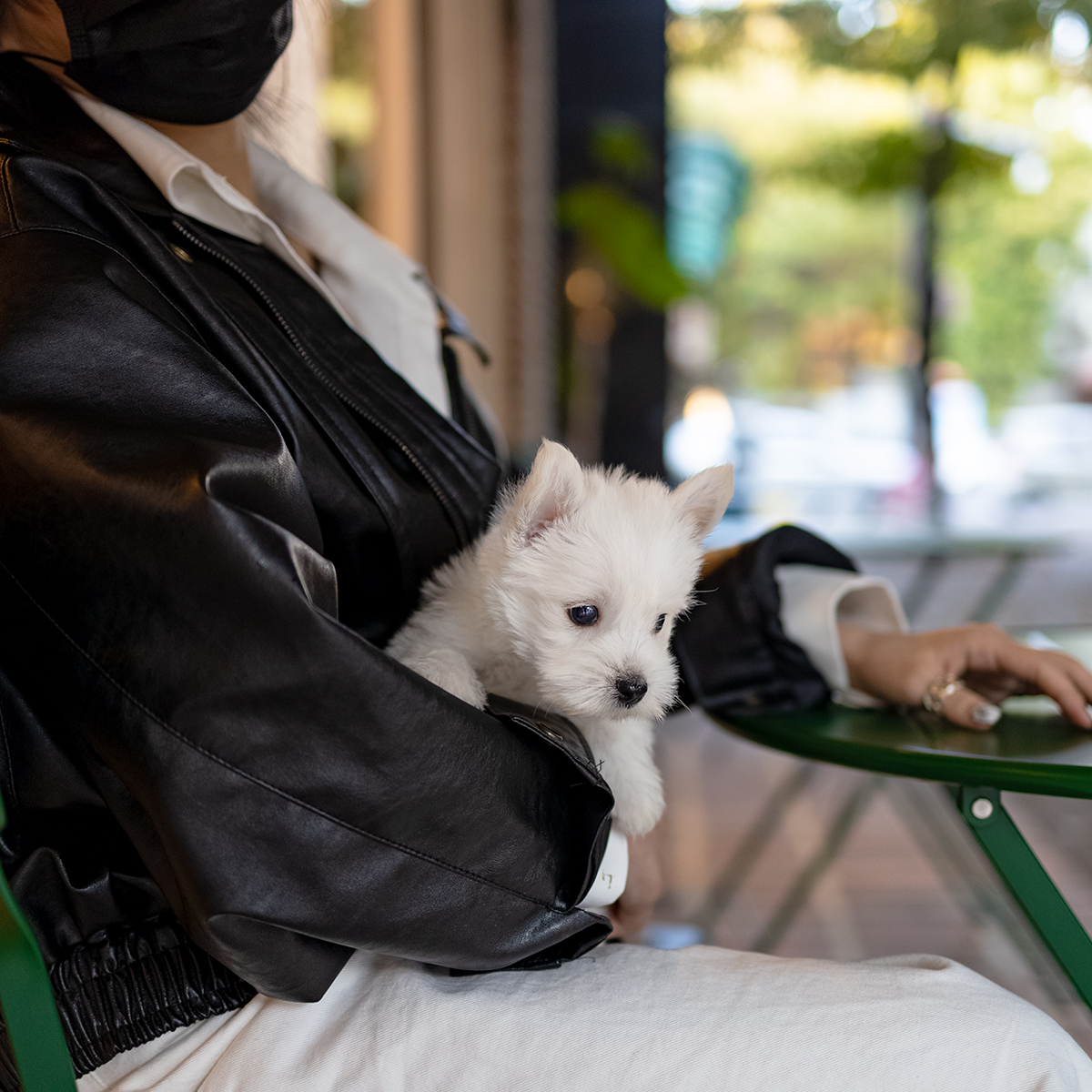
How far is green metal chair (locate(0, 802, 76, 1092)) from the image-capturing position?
53cm

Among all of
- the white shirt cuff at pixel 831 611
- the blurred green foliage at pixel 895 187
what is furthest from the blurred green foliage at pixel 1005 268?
the white shirt cuff at pixel 831 611

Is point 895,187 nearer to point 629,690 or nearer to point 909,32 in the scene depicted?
point 909,32

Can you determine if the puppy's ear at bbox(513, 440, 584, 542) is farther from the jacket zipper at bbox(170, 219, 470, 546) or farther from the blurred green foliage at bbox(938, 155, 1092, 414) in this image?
the blurred green foliage at bbox(938, 155, 1092, 414)

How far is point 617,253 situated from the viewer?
4.88m

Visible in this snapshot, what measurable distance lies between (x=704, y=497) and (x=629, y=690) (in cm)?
18

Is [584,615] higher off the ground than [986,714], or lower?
higher

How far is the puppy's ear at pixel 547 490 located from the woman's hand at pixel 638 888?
27cm

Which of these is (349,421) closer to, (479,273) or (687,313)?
(479,273)

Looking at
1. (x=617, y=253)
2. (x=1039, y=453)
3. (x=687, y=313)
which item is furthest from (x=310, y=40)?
(x=1039, y=453)

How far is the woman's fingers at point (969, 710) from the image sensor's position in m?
0.89

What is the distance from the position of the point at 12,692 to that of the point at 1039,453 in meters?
7.29

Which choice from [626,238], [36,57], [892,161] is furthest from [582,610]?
[892,161]

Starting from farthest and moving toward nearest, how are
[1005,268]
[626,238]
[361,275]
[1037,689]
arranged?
[1005,268] → [626,238] → [361,275] → [1037,689]

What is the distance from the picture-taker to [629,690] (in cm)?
70
